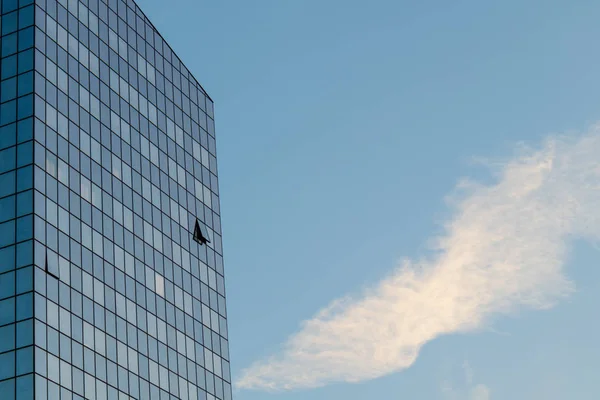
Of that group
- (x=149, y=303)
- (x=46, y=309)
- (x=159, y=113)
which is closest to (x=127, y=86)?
(x=159, y=113)

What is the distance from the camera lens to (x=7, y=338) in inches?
3022

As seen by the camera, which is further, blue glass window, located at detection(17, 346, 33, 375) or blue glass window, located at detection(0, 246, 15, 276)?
blue glass window, located at detection(0, 246, 15, 276)

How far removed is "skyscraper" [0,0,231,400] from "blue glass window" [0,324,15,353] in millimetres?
99

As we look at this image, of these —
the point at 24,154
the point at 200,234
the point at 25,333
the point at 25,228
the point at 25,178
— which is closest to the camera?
the point at 25,333

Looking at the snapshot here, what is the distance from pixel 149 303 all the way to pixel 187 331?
5.98m

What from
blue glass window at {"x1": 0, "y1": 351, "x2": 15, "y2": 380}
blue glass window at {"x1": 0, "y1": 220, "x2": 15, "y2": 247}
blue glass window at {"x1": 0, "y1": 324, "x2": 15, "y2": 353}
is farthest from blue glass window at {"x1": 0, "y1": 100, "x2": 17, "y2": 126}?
blue glass window at {"x1": 0, "y1": 351, "x2": 15, "y2": 380}

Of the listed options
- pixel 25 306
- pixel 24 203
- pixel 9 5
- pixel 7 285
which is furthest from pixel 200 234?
pixel 25 306

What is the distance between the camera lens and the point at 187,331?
320 feet

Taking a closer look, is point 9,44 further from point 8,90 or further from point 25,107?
point 25,107

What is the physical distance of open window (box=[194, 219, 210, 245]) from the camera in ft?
343

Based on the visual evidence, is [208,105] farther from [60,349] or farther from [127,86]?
[60,349]

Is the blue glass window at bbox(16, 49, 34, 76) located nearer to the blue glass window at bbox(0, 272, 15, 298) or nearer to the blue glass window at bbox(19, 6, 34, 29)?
the blue glass window at bbox(19, 6, 34, 29)

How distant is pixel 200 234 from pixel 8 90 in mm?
24823

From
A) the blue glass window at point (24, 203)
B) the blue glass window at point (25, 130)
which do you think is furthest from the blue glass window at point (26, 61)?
the blue glass window at point (24, 203)
